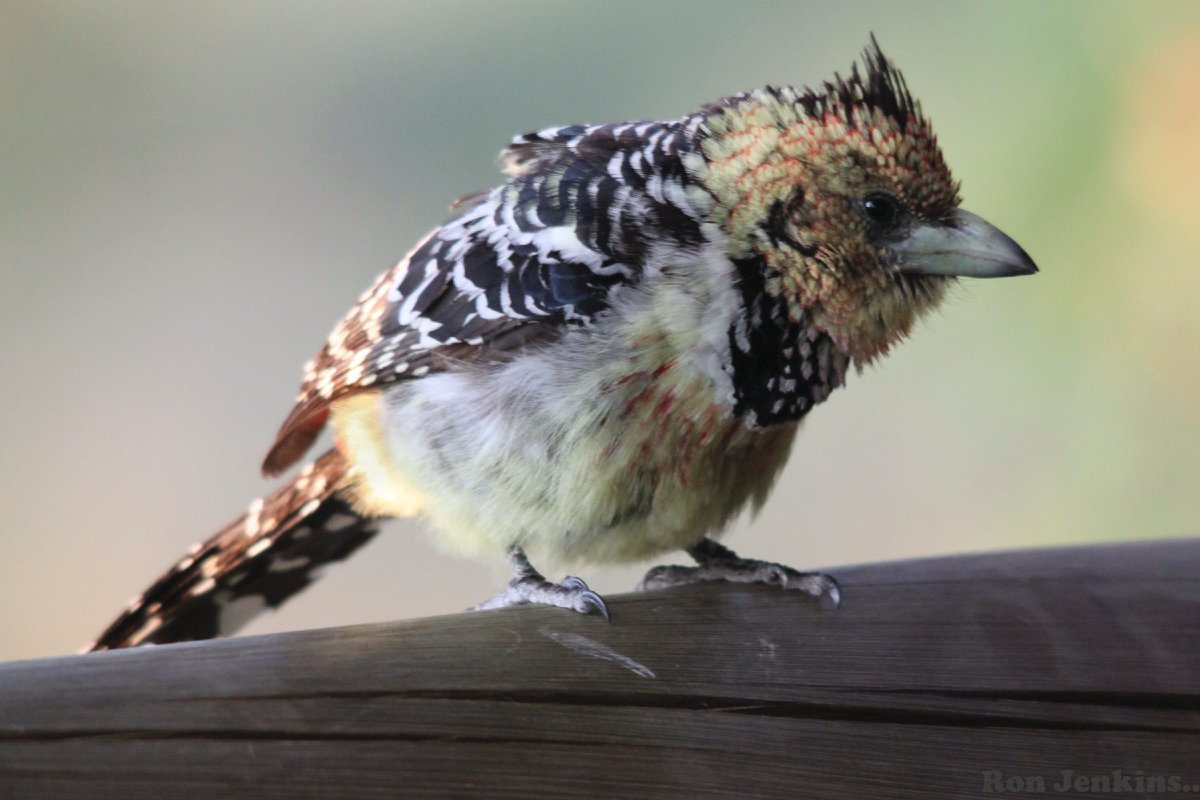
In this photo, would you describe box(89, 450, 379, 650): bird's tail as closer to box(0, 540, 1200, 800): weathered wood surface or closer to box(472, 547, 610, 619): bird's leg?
box(472, 547, 610, 619): bird's leg

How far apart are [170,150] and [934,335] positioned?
4.85 feet

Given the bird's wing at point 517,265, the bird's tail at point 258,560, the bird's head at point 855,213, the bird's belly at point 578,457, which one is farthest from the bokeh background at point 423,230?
the bird's head at point 855,213

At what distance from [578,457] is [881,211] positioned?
0.45m

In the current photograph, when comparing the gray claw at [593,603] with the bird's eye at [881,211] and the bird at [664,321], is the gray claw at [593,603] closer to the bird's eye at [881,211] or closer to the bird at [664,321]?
the bird at [664,321]

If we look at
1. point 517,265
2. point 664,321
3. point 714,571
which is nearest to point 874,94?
point 664,321

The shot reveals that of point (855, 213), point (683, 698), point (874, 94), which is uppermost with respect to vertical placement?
point (874, 94)

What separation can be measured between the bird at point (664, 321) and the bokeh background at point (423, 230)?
0.53 m

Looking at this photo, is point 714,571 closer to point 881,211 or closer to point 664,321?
point 664,321

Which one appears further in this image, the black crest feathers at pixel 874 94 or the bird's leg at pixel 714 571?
the bird's leg at pixel 714 571

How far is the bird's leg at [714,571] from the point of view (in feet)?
4.79

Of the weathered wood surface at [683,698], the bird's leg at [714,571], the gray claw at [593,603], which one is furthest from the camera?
the bird's leg at [714,571]

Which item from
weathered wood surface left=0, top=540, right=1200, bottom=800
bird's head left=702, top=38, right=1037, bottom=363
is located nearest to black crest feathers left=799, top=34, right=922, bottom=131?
bird's head left=702, top=38, right=1037, bottom=363

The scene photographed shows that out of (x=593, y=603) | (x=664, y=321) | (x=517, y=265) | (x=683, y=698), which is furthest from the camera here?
(x=517, y=265)

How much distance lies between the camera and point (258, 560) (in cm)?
165
